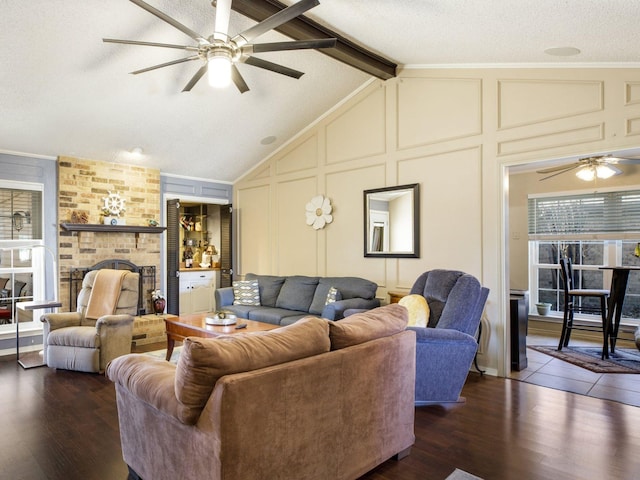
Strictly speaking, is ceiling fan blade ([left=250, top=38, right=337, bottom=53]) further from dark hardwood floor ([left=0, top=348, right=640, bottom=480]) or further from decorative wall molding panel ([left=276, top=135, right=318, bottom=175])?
decorative wall molding panel ([left=276, top=135, right=318, bottom=175])

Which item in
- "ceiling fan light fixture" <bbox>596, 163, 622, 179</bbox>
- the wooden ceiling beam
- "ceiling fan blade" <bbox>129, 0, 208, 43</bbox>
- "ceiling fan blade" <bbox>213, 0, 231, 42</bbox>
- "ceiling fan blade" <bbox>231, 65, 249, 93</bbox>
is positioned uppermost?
the wooden ceiling beam

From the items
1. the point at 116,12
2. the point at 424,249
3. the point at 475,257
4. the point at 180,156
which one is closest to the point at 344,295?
the point at 424,249

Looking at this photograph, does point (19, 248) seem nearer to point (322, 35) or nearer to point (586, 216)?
point (322, 35)

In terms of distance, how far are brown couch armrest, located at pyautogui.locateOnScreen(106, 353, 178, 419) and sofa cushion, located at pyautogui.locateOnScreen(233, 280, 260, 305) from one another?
11.4 feet

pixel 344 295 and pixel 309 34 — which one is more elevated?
pixel 309 34

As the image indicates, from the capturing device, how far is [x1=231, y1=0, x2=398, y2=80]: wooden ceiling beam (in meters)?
3.40

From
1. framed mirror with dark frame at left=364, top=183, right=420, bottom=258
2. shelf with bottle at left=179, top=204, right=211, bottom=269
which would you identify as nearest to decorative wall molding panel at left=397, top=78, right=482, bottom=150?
framed mirror with dark frame at left=364, top=183, right=420, bottom=258

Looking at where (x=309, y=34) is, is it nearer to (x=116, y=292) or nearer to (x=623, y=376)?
(x=116, y=292)

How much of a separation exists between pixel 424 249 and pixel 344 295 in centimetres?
110

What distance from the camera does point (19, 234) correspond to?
16.7 ft

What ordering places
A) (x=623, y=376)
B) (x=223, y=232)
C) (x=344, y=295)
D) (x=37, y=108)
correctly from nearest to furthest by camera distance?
1. (x=623, y=376)
2. (x=37, y=108)
3. (x=344, y=295)
4. (x=223, y=232)

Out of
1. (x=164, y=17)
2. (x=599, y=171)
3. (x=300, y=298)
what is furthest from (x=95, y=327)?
(x=599, y=171)

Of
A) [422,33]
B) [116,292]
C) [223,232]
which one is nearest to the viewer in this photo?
[422,33]

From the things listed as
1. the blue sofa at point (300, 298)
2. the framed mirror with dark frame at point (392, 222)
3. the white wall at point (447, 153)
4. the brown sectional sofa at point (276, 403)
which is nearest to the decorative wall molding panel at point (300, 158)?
the white wall at point (447, 153)
